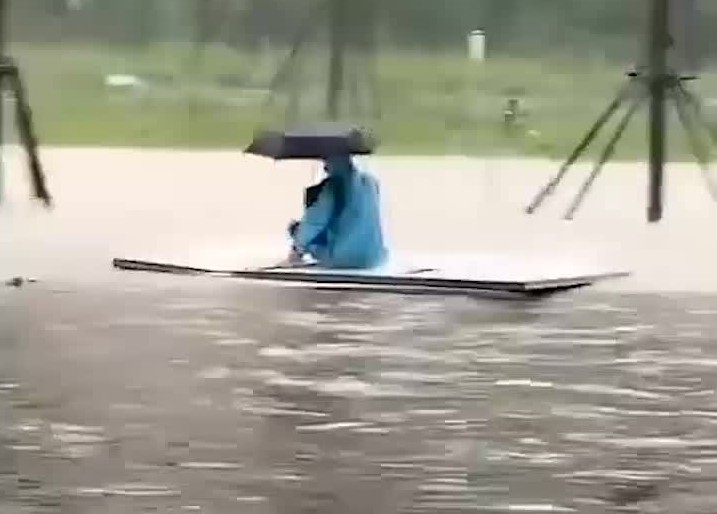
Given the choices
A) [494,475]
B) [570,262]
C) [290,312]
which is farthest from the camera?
[570,262]

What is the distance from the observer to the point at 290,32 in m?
3.03

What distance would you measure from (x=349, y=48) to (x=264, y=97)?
165 mm

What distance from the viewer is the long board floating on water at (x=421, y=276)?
2.03 metres

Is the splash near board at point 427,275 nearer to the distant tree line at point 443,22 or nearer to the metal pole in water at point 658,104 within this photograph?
the metal pole in water at point 658,104

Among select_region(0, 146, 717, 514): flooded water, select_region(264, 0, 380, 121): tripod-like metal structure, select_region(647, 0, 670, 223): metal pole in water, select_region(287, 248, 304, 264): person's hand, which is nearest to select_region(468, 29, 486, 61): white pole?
select_region(264, 0, 380, 121): tripod-like metal structure

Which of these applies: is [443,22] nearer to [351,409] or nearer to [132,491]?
[351,409]

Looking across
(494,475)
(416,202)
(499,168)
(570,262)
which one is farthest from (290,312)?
(499,168)

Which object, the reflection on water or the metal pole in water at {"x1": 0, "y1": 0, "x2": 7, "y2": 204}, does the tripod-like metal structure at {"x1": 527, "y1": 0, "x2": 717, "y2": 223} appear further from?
the reflection on water

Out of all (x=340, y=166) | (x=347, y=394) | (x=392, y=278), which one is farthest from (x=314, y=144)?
(x=347, y=394)

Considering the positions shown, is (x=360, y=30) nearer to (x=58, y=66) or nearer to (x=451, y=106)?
(x=451, y=106)

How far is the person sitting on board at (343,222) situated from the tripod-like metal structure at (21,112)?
820mm

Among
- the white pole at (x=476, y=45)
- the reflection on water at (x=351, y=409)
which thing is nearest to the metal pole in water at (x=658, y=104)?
the white pole at (x=476, y=45)

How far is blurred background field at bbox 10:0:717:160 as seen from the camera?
3.02m

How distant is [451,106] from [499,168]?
132 millimetres
